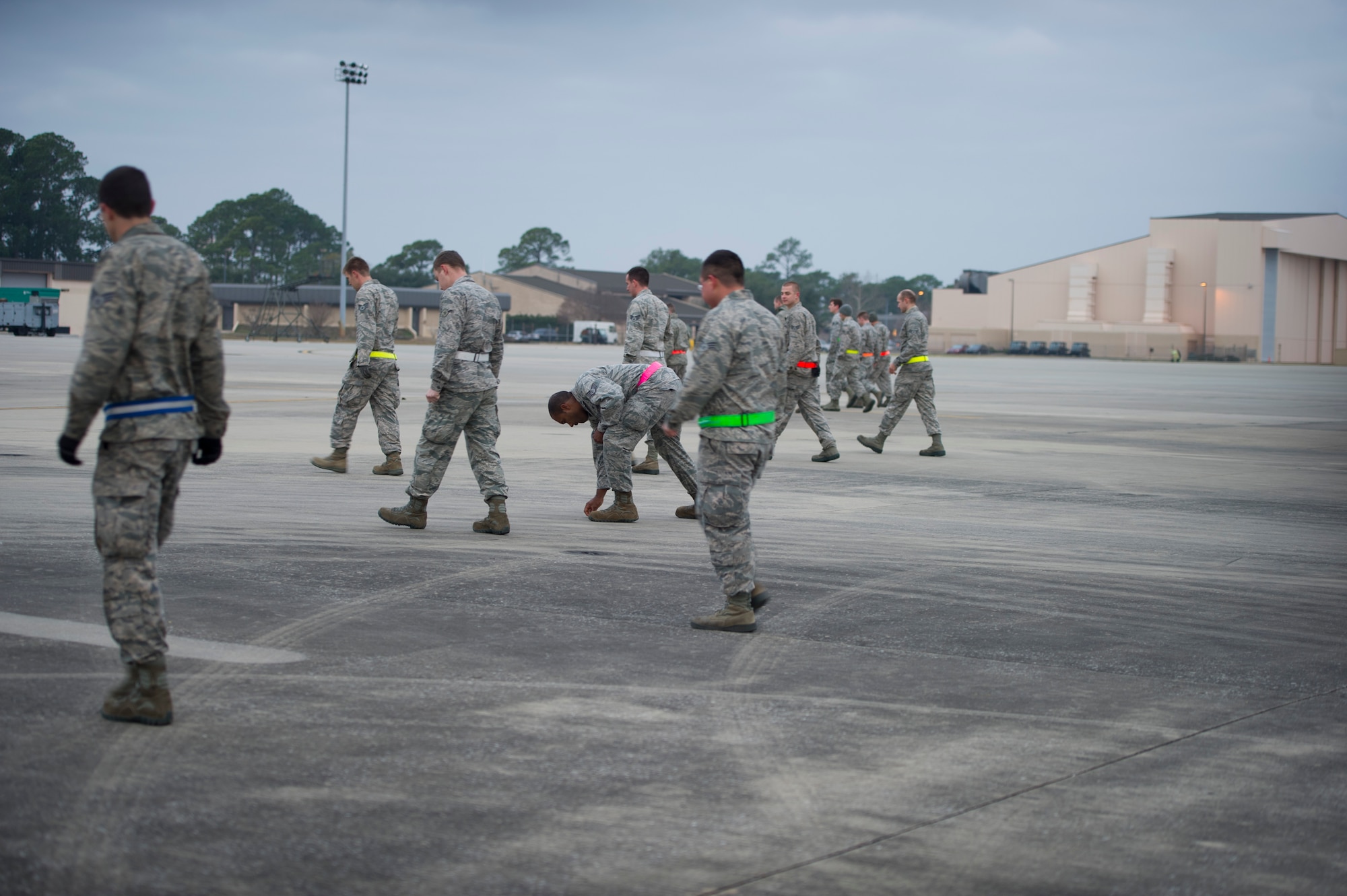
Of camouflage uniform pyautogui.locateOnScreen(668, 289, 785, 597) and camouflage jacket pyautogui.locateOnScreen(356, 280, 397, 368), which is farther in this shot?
camouflage jacket pyautogui.locateOnScreen(356, 280, 397, 368)

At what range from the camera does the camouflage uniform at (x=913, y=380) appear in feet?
47.9

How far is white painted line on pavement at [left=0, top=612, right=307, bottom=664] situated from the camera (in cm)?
539

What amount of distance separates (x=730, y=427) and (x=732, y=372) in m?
0.28

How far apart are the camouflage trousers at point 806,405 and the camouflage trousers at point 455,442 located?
554cm

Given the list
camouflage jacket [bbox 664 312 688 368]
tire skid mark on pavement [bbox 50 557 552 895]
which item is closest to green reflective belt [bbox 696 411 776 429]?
tire skid mark on pavement [bbox 50 557 552 895]

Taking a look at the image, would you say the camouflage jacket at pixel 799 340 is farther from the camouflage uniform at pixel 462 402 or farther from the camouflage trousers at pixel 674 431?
the camouflage uniform at pixel 462 402

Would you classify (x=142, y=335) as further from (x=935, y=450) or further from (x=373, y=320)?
(x=935, y=450)

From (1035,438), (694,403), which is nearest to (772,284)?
(1035,438)

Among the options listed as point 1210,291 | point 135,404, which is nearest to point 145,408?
point 135,404

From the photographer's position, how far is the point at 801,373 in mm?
14125

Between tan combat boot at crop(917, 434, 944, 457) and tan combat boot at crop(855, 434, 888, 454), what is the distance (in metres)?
0.47

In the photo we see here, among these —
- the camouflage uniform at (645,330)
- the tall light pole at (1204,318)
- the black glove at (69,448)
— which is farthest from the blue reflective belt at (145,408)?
the tall light pole at (1204,318)

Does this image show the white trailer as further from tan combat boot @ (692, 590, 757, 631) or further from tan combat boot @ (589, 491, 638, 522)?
tan combat boot @ (692, 590, 757, 631)

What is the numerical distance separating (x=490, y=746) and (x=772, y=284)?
165302 millimetres
